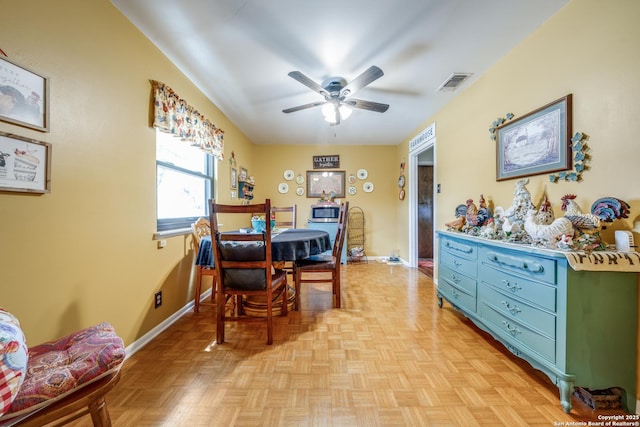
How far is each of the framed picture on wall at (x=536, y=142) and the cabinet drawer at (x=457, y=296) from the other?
1072mm

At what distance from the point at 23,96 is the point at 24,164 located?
0.32 metres

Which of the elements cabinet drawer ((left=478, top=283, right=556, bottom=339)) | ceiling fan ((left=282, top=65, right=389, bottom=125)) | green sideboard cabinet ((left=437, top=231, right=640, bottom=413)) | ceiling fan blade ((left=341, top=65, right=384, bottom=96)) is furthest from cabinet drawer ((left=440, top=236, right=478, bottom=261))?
ceiling fan blade ((left=341, top=65, right=384, bottom=96))

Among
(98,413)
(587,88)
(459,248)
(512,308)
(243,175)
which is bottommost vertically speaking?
(98,413)

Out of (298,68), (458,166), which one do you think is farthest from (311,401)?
(458,166)

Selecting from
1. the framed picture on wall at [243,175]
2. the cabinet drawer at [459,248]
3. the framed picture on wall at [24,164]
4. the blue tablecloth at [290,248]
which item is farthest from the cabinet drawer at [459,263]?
the framed picture on wall at [243,175]

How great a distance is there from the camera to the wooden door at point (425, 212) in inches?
202

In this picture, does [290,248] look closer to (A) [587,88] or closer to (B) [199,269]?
(B) [199,269]

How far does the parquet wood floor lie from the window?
1.05 meters

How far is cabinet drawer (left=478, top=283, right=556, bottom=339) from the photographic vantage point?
130cm

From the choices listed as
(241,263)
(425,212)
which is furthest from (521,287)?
(425,212)

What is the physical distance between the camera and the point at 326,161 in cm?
496

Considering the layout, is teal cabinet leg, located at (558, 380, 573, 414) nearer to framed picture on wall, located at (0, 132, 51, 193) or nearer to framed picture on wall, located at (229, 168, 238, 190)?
framed picture on wall, located at (0, 132, 51, 193)

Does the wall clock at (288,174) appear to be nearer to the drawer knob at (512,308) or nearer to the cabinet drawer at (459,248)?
the cabinet drawer at (459,248)

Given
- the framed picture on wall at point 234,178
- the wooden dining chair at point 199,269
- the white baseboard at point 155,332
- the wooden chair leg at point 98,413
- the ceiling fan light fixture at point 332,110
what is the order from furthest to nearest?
the framed picture on wall at point 234,178 → the ceiling fan light fixture at point 332,110 → the wooden dining chair at point 199,269 → the white baseboard at point 155,332 → the wooden chair leg at point 98,413
